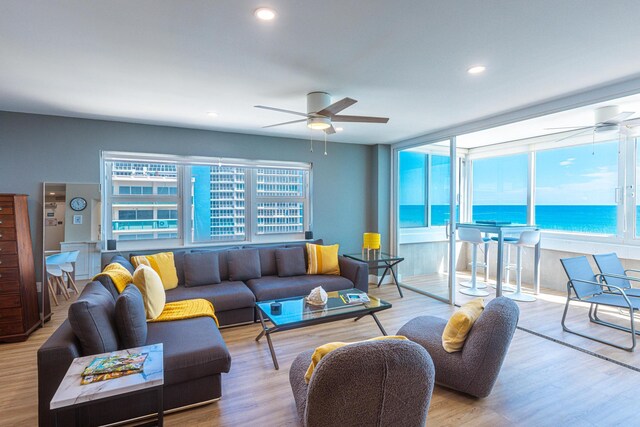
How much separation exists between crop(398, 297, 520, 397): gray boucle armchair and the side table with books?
194 centimetres

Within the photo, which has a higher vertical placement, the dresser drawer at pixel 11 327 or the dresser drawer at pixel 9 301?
the dresser drawer at pixel 9 301

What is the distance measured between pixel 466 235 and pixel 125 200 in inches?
201

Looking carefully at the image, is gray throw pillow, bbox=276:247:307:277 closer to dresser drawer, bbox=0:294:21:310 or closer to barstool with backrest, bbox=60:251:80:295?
barstool with backrest, bbox=60:251:80:295

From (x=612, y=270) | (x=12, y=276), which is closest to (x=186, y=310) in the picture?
(x=12, y=276)

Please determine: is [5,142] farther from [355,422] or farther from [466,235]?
[466,235]

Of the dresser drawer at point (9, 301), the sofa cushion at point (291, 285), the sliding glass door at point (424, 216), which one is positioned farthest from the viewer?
the sliding glass door at point (424, 216)

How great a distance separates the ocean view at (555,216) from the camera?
4.73 metres

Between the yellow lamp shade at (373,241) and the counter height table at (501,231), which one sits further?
the yellow lamp shade at (373,241)

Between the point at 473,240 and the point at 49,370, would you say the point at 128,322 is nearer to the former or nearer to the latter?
the point at 49,370

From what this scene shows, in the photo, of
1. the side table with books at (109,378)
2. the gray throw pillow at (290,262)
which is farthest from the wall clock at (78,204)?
the side table with books at (109,378)

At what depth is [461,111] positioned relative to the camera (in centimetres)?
368

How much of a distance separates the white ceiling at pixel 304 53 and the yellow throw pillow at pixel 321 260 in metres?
→ 2.08

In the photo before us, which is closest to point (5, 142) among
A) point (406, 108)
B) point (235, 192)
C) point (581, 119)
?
point (235, 192)

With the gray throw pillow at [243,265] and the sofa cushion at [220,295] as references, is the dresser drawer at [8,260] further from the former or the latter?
the gray throw pillow at [243,265]
